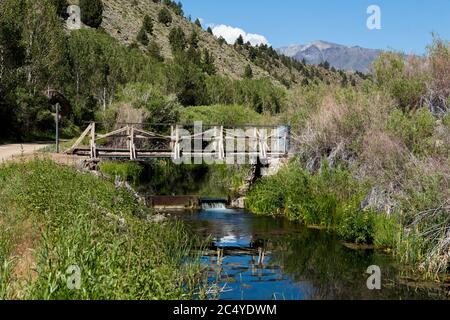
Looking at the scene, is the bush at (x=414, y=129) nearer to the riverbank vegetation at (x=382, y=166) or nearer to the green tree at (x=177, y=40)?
the riverbank vegetation at (x=382, y=166)

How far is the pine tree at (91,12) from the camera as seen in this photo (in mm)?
84500

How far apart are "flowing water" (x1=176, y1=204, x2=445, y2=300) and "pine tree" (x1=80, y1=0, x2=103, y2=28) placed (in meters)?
69.5

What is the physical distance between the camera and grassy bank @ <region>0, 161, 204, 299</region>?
26.1 ft

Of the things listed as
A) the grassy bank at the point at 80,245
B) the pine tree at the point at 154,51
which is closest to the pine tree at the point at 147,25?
the pine tree at the point at 154,51

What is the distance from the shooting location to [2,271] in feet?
27.6

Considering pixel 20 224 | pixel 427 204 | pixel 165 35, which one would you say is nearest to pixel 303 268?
pixel 427 204

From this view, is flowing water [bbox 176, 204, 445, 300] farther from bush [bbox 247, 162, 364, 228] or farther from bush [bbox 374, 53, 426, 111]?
bush [bbox 374, 53, 426, 111]

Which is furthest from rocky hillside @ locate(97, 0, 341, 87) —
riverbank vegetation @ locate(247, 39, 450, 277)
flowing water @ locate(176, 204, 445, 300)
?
flowing water @ locate(176, 204, 445, 300)

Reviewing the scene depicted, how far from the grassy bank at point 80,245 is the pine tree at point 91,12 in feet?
235

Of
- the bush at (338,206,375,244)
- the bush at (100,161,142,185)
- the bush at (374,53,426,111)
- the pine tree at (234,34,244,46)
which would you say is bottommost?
the bush at (338,206,375,244)

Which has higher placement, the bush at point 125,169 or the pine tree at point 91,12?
the pine tree at point 91,12

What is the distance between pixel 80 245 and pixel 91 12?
263ft

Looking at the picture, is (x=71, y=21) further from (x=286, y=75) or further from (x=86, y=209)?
(x=86, y=209)

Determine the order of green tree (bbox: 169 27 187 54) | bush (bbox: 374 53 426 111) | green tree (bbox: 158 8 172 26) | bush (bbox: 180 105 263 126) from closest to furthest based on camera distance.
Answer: bush (bbox: 374 53 426 111), bush (bbox: 180 105 263 126), green tree (bbox: 169 27 187 54), green tree (bbox: 158 8 172 26)
